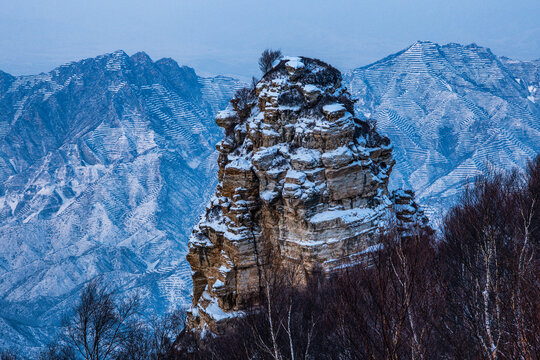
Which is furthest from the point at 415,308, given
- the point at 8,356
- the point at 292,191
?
the point at 8,356

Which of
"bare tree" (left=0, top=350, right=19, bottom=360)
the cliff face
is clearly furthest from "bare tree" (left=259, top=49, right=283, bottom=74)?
"bare tree" (left=0, top=350, right=19, bottom=360)

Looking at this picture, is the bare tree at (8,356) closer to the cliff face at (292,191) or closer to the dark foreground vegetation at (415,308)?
the dark foreground vegetation at (415,308)

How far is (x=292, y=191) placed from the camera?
2983cm

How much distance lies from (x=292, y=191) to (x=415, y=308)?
Answer: 15.5 meters

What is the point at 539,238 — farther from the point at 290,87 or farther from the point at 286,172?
the point at 290,87

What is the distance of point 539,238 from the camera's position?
25.9 meters

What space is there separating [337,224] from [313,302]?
8508mm

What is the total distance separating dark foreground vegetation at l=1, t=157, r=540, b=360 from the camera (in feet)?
42.2

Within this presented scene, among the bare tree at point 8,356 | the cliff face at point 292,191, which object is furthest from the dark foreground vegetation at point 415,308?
the bare tree at point 8,356

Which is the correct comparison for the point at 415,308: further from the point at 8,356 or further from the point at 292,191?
the point at 8,356

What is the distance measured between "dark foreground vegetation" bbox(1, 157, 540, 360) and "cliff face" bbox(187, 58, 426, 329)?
89.0 inches

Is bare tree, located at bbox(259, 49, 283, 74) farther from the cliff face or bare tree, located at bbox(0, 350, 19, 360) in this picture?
bare tree, located at bbox(0, 350, 19, 360)

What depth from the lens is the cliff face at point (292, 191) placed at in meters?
30.3

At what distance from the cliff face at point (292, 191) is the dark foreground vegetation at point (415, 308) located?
2.26 meters
